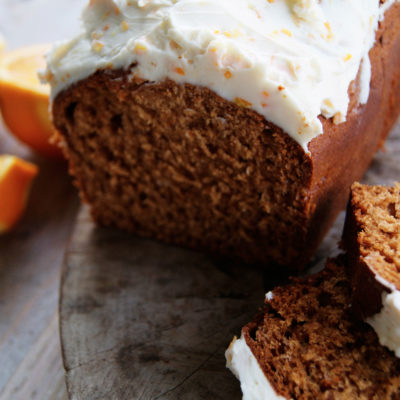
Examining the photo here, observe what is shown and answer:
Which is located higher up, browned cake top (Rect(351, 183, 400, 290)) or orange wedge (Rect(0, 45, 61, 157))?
browned cake top (Rect(351, 183, 400, 290))

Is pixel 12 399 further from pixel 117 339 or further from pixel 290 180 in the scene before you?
pixel 290 180

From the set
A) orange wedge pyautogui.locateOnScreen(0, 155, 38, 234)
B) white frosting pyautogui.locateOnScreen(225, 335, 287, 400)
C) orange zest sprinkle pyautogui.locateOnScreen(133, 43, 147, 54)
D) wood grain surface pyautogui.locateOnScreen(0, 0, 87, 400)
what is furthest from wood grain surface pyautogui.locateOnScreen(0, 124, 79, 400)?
orange zest sprinkle pyautogui.locateOnScreen(133, 43, 147, 54)

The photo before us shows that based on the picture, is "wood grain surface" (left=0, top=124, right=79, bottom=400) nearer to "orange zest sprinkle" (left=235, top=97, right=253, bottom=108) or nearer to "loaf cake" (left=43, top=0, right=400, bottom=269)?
"loaf cake" (left=43, top=0, right=400, bottom=269)

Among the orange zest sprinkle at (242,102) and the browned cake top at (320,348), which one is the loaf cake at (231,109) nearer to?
the orange zest sprinkle at (242,102)

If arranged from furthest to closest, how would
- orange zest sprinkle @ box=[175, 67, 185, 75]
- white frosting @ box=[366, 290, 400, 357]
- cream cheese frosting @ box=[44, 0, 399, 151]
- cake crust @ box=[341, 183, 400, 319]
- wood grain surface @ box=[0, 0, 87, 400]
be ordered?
wood grain surface @ box=[0, 0, 87, 400], orange zest sprinkle @ box=[175, 67, 185, 75], cream cheese frosting @ box=[44, 0, 399, 151], cake crust @ box=[341, 183, 400, 319], white frosting @ box=[366, 290, 400, 357]

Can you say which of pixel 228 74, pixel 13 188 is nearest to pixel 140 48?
pixel 228 74

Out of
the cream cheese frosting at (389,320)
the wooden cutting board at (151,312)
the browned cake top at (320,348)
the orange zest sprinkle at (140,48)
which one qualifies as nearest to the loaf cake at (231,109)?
the orange zest sprinkle at (140,48)

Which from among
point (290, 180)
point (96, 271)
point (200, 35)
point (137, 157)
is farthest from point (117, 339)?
point (200, 35)
